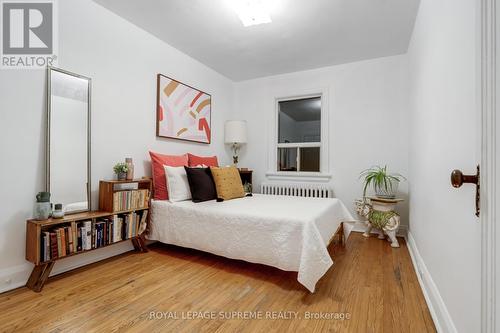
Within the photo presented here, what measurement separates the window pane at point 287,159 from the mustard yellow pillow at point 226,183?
1.47 meters

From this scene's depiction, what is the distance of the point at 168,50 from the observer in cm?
321

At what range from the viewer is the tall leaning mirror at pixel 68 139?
2047 millimetres

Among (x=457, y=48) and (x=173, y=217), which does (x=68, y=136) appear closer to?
(x=173, y=217)

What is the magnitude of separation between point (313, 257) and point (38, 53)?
2.85 meters

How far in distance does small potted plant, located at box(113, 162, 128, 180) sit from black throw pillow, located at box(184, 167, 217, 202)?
2.12 feet

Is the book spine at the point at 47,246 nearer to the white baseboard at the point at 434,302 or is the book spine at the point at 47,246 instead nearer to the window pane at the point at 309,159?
the white baseboard at the point at 434,302

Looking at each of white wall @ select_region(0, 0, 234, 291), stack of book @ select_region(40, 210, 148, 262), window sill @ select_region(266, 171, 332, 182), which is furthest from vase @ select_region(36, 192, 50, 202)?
window sill @ select_region(266, 171, 332, 182)

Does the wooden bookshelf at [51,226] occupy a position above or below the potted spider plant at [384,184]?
below

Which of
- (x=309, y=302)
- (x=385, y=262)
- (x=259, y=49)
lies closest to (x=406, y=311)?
(x=309, y=302)

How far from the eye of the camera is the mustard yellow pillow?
2.85 m

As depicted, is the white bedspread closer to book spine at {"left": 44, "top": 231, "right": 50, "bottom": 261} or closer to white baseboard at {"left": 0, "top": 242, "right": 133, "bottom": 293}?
white baseboard at {"left": 0, "top": 242, "right": 133, "bottom": 293}

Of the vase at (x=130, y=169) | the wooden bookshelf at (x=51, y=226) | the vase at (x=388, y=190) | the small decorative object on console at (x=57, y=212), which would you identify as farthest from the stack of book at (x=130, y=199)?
the vase at (x=388, y=190)

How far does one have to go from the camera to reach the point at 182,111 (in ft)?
11.2

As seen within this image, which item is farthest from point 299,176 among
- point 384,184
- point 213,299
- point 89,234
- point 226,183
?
point 89,234
